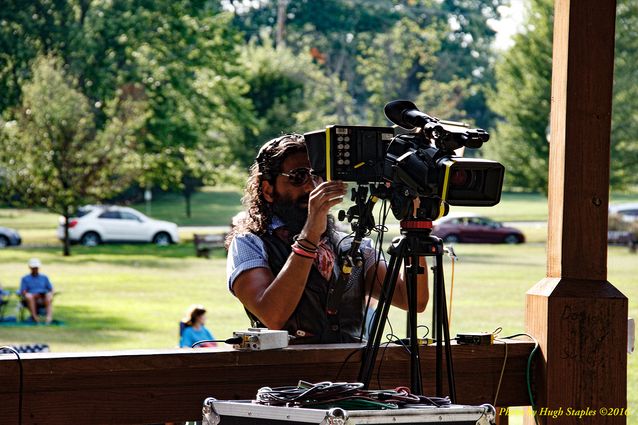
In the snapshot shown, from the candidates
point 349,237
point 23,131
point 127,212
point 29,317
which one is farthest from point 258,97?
point 349,237

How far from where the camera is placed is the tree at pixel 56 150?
29.3 metres

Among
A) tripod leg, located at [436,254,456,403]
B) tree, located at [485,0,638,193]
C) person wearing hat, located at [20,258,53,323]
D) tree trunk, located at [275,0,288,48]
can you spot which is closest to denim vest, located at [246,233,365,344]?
tripod leg, located at [436,254,456,403]

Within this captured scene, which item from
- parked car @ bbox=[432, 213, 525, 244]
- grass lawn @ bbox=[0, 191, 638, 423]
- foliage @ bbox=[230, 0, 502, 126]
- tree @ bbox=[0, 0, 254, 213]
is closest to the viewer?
grass lawn @ bbox=[0, 191, 638, 423]

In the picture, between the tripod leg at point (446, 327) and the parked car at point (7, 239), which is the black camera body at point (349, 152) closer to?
the tripod leg at point (446, 327)

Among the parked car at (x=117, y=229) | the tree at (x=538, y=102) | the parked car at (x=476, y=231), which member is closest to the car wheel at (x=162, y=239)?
the parked car at (x=117, y=229)

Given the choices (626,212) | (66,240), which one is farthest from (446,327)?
(626,212)

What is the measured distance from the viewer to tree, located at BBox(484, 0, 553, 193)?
40.5 m

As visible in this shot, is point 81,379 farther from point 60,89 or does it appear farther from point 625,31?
point 625,31

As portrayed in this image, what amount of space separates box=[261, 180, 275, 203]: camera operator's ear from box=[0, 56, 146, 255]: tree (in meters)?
26.4

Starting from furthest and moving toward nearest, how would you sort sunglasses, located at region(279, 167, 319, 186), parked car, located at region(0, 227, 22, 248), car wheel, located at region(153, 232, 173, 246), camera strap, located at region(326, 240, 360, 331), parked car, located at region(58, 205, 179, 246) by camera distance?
1. car wheel, located at region(153, 232, 173, 246)
2. parked car, located at region(58, 205, 179, 246)
3. parked car, located at region(0, 227, 22, 248)
4. sunglasses, located at region(279, 167, 319, 186)
5. camera strap, located at region(326, 240, 360, 331)

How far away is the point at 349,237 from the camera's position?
3.12 metres

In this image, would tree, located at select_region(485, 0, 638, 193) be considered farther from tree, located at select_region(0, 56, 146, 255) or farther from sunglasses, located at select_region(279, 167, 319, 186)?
sunglasses, located at select_region(279, 167, 319, 186)

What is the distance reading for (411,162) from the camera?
104 inches

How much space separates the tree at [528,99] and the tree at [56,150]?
1623cm
